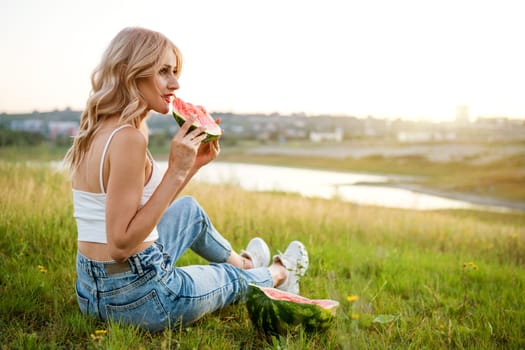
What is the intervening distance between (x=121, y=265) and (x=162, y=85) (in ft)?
3.24

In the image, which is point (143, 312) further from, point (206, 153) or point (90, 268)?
point (206, 153)

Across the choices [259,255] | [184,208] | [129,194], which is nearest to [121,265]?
[129,194]

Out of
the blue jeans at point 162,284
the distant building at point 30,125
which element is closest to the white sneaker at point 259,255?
the blue jeans at point 162,284

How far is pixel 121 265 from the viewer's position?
8.19ft

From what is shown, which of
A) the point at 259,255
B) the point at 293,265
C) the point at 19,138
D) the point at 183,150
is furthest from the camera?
the point at 19,138

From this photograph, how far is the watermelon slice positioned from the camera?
9.00 feet

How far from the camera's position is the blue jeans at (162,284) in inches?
99.5

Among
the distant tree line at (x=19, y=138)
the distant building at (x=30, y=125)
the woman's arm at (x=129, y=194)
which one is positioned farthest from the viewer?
the distant tree line at (x=19, y=138)

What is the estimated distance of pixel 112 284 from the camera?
2553 mm

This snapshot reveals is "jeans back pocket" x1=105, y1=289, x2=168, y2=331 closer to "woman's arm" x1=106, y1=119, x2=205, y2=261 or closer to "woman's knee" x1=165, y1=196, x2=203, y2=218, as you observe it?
"woman's arm" x1=106, y1=119, x2=205, y2=261

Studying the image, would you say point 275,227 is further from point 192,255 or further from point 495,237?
point 495,237

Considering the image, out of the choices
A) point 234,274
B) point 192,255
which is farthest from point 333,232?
point 234,274

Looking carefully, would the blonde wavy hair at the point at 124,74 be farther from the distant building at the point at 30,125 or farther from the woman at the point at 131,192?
the distant building at the point at 30,125

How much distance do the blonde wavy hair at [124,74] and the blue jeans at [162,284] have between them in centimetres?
67
